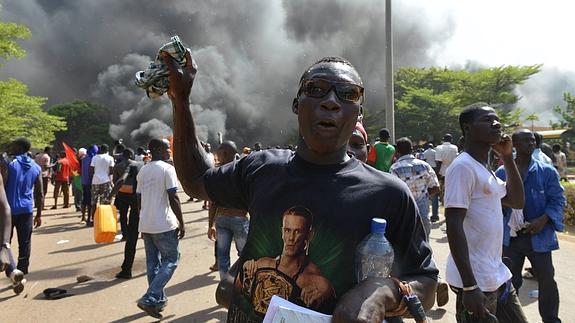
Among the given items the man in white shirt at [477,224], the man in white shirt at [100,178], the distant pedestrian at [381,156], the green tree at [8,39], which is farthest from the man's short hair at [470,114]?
the green tree at [8,39]

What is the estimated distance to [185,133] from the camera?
1.55 m

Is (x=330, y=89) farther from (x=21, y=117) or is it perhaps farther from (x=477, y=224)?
(x=21, y=117)

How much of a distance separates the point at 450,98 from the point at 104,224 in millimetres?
32552

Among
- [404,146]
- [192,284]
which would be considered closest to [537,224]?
[404,146]

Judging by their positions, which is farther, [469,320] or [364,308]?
[469,320]

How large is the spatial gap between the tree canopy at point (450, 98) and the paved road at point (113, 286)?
93.7ft

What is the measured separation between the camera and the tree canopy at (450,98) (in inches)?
1341

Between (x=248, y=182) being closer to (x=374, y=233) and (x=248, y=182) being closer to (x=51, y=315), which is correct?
(x=374, y=233)

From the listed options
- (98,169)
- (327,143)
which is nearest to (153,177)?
(327,143)

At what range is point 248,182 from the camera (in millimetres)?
1479

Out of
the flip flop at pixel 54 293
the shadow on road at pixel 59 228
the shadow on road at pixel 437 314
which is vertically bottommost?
the shadow on road at pixel 437 314

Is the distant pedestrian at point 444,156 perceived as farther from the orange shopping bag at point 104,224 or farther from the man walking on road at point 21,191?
the man walking on road at point 21,191

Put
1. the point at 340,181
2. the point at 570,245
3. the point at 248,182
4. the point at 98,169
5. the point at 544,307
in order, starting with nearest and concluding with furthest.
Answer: the point at 340,181 < the point at 248,182 < the point at 544,307 < the point at 570,245 < the point at 98,169

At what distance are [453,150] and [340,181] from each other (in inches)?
325
